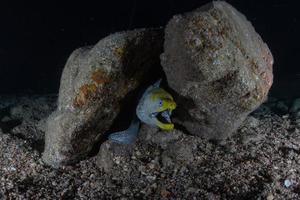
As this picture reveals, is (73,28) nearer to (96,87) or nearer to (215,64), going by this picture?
(96,87)

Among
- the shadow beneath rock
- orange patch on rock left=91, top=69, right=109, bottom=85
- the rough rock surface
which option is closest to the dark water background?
the rough rock surface

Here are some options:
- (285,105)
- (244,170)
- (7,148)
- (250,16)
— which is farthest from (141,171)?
(250,16)

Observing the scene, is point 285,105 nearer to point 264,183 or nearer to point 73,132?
point 264,183

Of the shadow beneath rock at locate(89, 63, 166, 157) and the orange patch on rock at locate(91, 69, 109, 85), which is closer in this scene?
the orange patch on rock at locate(91, 69, 109, 85)

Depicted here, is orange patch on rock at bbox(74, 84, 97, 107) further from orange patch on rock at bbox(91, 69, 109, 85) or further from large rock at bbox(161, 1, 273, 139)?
large rock at bbox(161, 1, 273, 139)

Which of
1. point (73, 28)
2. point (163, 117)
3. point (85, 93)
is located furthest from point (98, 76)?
point (73, 28)

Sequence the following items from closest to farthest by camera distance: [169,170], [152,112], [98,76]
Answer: [98,76] < [152,112] < [169,170]

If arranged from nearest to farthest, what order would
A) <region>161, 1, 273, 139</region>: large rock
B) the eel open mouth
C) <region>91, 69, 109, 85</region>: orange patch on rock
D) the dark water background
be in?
<region>161, 1, 273, 139</region>: large rock
<region>91, 69, 109, 85</region>: orange patch on rock
the eel open mouth
the dark water background
